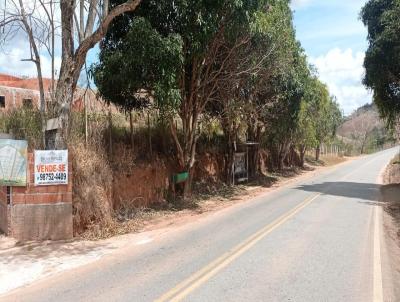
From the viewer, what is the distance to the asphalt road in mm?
7027

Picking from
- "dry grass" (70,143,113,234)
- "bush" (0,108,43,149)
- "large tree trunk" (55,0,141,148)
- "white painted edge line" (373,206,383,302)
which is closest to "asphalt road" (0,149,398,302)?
"white painted edge line" (373,206,383,302)

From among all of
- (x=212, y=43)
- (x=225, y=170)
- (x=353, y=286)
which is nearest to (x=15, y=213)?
(x=353, y=286)

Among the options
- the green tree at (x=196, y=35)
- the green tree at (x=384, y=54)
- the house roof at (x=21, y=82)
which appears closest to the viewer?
the green tree at (x=196, y=35)

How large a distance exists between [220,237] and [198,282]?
4.12 m

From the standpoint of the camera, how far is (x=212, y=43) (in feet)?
59.0

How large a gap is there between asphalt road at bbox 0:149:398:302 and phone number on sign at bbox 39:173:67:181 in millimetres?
2669

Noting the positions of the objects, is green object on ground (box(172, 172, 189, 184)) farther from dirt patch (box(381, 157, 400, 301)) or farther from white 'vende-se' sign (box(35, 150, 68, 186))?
white 'vende-se' sign (box(35, 150, 68, 186))

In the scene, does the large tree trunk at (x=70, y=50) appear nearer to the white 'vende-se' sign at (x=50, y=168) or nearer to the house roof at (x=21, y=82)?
the white 'vende-se' sign at (x=50, y=168)

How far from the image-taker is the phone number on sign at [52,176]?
11549 millimetres

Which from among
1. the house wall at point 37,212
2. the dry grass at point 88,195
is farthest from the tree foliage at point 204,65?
the house wall at point 37,212

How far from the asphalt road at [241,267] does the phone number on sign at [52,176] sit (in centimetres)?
267

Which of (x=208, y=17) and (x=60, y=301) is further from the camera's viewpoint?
(x=208, y=17)

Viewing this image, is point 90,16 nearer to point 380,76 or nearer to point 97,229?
point 97,229

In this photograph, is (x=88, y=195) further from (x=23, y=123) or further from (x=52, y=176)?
(x=23, y=123)
